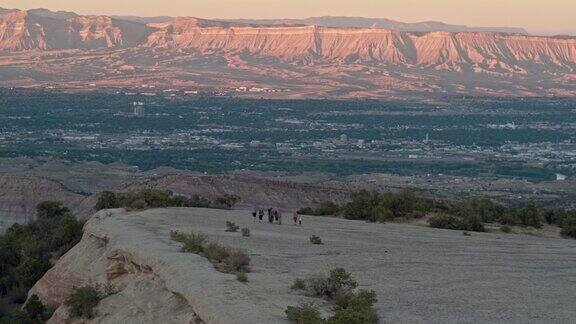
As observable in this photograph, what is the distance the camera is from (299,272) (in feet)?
96.8

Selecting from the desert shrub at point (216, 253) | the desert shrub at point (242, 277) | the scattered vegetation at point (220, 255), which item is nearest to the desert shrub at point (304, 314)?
the desert shrub at point (242, 277)

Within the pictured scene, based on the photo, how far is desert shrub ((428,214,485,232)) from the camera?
4385cm

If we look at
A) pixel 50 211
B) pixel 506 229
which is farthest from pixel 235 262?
pixel 50 211

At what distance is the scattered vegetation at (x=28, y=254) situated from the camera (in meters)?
37.0

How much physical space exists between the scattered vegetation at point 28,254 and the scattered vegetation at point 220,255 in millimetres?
4331

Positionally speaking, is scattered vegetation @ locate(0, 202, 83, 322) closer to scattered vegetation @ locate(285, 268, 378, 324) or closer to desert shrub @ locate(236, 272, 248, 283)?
desert shrub @ locate(236, 272, 248, 283)

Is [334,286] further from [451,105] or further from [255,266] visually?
[451,105]

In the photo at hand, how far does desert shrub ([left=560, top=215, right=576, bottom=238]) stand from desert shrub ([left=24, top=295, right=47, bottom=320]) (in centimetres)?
1912

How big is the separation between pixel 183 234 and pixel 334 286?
763 cm

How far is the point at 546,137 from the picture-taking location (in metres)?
148

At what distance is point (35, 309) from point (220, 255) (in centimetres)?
560

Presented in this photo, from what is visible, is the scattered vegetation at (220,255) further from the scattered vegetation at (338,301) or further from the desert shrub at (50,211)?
the desert shrub at (50,211)

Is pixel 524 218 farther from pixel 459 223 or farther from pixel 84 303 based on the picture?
pixel 84 303

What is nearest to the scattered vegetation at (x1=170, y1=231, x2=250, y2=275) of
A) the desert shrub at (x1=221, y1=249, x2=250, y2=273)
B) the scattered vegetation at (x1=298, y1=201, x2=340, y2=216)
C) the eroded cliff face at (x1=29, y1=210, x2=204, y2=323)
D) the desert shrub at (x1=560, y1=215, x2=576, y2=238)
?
the desert shrub at (x1=221, y1=249, x2=250, y2=273)
